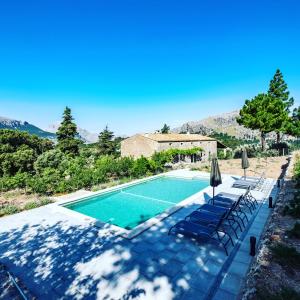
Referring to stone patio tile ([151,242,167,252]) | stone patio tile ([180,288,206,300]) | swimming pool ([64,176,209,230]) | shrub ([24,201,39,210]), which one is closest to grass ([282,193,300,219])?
stone patio tile ([151,242,167,252])

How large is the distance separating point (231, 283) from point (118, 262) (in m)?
2.76

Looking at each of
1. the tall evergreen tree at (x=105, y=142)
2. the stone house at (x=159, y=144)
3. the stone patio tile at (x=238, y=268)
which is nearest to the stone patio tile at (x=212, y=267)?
the stone patio tile at (x=238, y=268)

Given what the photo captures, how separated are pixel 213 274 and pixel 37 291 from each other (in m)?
3.93

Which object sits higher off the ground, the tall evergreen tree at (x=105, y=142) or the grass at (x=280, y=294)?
the tall evergreen tree at (x=105, y=142)

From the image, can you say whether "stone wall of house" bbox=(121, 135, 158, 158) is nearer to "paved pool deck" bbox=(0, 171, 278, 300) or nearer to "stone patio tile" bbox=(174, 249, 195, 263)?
"paved pool deck" bbox=(0, 171, 278, 300)

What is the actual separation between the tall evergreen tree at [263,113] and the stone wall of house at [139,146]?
1328cm

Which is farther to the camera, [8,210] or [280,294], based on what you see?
[8,210]

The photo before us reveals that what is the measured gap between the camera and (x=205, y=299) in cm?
429

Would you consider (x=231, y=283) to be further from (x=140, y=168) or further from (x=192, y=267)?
(x=140, y=168)

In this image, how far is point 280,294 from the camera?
3703 mm

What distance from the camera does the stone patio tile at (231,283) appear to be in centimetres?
452

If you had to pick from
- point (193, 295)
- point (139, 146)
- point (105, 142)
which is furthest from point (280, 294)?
point (105, 142)

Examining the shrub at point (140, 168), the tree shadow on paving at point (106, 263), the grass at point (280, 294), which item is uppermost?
the shrub at point (140, 168)

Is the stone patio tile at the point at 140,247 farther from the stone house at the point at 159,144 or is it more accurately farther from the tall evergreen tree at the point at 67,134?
the tall evergreen tree at the point at 67,134
